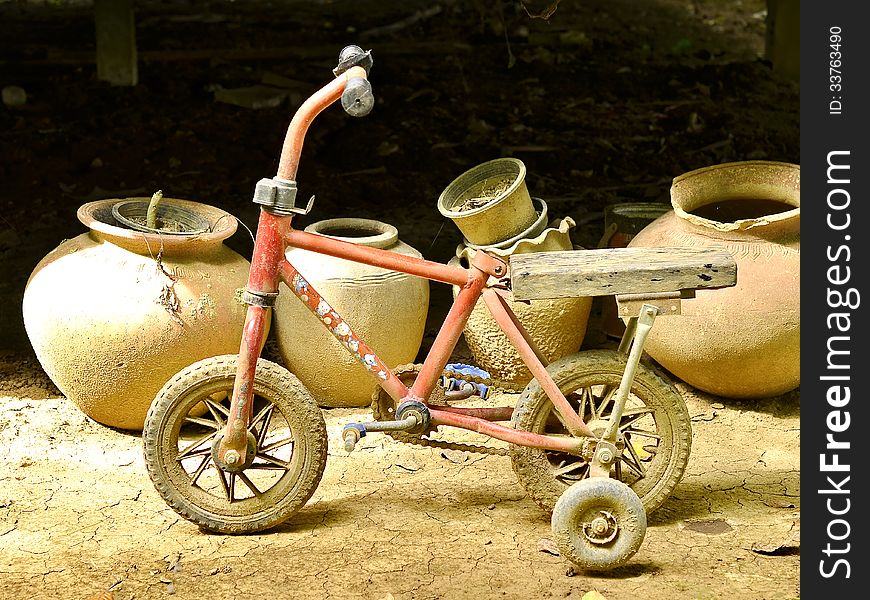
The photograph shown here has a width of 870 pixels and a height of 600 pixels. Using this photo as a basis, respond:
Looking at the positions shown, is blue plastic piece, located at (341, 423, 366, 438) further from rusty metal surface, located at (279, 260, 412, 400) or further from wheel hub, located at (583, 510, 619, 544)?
wheel hub, located at (583, 510, 619, 544)

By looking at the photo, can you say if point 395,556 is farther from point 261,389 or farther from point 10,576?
point 10,576

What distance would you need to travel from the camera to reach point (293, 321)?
4.83m

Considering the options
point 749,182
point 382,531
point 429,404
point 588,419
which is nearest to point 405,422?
point 429,404

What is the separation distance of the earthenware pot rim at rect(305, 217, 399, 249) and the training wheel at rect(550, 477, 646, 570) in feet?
5.34

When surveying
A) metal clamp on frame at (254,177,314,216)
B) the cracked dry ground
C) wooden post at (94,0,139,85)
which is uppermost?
wooden post at (94,0,139,85)

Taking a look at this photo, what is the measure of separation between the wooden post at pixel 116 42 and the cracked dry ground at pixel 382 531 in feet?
16.7

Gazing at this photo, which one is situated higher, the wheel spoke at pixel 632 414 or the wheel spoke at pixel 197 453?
the wheel spoke at pixel 632 414

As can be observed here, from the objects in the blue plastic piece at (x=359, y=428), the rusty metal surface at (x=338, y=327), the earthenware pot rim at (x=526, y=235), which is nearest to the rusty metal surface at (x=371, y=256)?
the rusty metal surface at (x=338, y=327)

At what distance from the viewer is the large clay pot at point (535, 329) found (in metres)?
5.09

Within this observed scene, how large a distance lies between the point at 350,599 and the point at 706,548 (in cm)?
128

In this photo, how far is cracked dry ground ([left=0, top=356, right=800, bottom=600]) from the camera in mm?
3578

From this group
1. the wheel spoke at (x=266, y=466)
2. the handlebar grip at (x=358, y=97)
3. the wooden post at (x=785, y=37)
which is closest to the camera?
the handlebar grip at (x=358, y=97)

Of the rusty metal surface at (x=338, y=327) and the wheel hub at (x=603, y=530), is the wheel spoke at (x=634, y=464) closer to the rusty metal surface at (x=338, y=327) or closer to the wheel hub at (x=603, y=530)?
the wheel hub at (x=603, y=530)

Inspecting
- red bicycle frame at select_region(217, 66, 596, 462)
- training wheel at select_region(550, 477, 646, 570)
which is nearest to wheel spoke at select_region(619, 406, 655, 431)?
red bicycle frame at select_region(217, 66, 596, 462)
